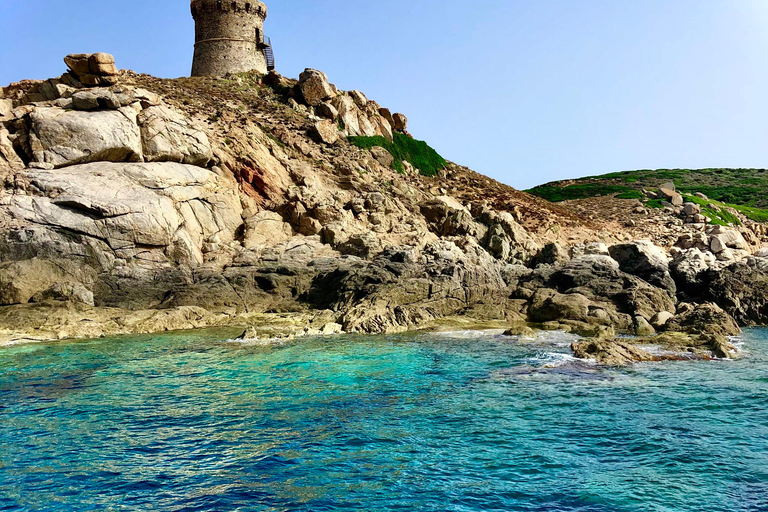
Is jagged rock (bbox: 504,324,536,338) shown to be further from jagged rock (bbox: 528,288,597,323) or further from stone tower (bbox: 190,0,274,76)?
stone tower (bbox: 190,0,274,76)

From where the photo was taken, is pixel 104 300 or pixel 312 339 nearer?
pixel 312 339

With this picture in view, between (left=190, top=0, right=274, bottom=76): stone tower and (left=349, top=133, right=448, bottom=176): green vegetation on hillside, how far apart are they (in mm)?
13095

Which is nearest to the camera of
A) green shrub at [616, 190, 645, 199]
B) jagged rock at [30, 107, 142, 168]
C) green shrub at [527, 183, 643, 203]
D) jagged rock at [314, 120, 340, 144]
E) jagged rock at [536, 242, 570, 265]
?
jagged rock at [30, 107, 142, 168]

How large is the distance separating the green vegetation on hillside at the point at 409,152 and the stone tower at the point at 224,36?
13.1 m

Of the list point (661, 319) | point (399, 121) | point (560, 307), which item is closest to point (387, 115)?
point (399, 121)

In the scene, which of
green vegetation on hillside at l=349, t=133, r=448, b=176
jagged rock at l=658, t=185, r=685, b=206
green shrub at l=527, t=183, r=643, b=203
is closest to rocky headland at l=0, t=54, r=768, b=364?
green vegetation on hillside at l=349, t=133, r=448, b=176

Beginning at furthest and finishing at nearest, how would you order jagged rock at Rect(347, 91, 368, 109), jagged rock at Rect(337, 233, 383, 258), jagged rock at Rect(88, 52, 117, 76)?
jagged rock at Rect(347, 91, 368, 109)
jagged rock at Rect(88, 52, 117, 76)
jagged rock at Rect(337, 233, 383, 258)

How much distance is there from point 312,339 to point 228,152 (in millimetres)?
15966

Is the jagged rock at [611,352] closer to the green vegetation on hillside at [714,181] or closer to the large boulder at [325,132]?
the large boulder at [325,132]

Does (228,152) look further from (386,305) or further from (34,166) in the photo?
(386,305)

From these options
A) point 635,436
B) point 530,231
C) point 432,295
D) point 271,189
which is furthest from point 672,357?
point 271,189

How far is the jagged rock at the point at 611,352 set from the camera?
50.6 ft

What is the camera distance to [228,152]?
32.1m

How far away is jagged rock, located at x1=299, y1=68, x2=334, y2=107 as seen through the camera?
42.3 m
